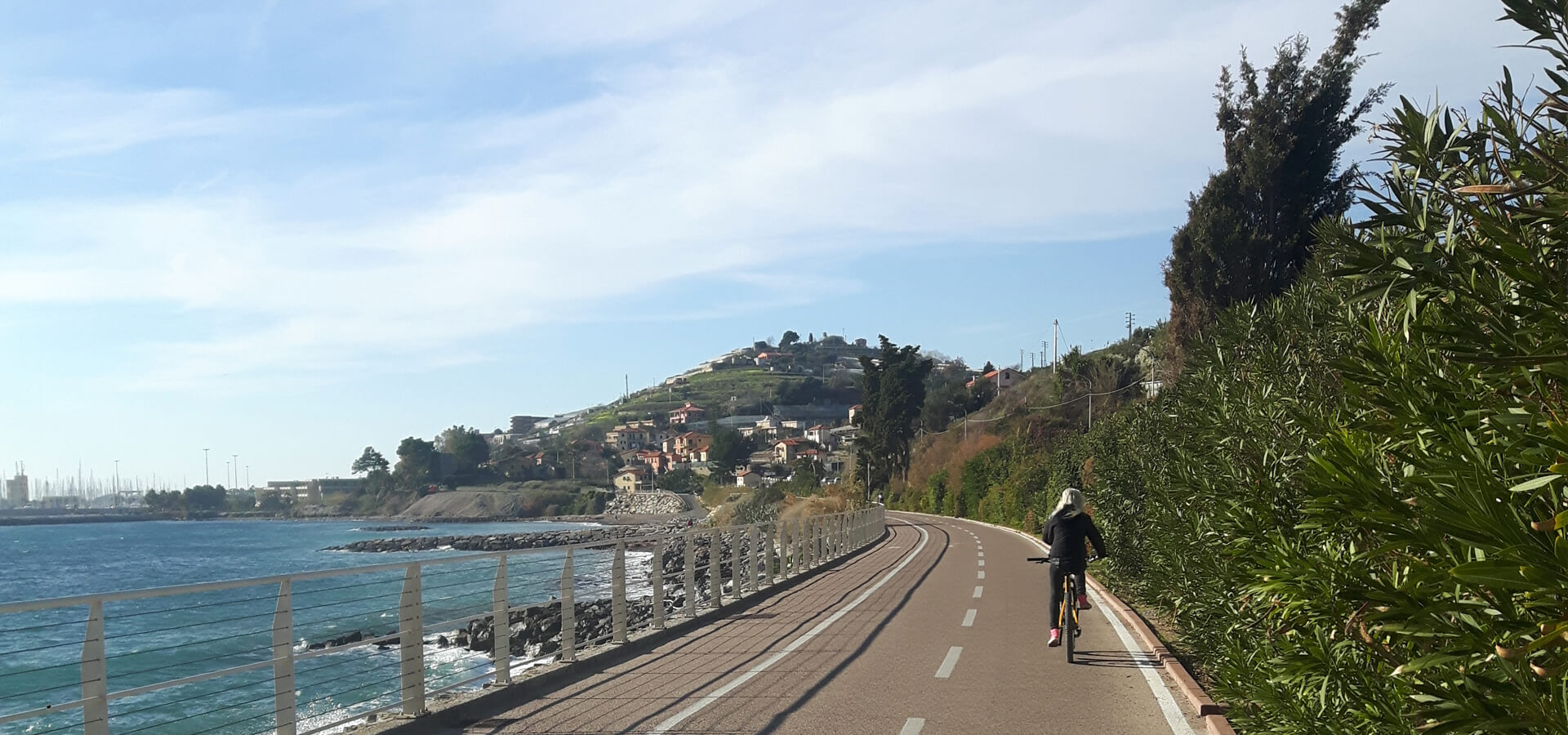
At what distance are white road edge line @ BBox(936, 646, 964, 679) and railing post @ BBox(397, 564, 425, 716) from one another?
4.46 m

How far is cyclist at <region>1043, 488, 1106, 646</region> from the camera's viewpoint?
11102 mm

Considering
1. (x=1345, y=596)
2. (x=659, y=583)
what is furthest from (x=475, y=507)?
(x=1345, y=596)

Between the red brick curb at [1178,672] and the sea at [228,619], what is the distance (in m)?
5.50

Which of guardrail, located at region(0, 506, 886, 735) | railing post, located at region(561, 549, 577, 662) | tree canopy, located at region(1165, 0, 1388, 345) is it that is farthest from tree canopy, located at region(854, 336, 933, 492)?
railing post, located at region(561, 549, 577, 662)

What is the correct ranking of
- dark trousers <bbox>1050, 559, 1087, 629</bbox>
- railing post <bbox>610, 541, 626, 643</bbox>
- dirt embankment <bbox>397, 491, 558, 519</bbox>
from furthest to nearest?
1. dirt embankment <bbox>397, 491, 558, 519</bbox>
2. railing post <bbox>610, 541, 626, 643</bbox>
3. dark trousers <bbox>1050, 559, 1087, 629</bbox>

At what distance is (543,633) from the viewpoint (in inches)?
1043

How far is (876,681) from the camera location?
9.63 m

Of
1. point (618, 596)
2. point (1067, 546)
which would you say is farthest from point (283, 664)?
point (1067, 546)

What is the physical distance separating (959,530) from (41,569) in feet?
248

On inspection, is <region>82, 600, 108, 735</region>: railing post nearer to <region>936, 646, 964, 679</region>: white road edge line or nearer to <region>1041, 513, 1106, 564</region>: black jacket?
<region>936, 646, 964, 679</region>: white road edge line

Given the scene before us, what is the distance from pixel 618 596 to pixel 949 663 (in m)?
4.09

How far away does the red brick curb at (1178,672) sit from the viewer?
7650 millimetres

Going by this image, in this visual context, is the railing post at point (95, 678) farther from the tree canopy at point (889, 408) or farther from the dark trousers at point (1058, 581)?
the tree canopy at point (889, 408)

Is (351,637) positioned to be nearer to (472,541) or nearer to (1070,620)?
(1070,620)
